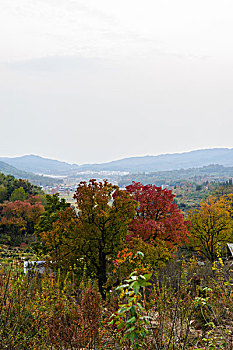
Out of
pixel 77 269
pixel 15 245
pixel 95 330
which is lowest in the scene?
pixel 15 245

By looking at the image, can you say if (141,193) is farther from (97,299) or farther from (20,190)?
(20,190)

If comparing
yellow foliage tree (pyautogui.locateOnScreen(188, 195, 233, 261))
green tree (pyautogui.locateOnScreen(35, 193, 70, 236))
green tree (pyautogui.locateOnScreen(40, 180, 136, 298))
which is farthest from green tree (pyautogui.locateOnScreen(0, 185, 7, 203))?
green tree (pyautogui.locateOnScreen(40, 180, 136, 298))

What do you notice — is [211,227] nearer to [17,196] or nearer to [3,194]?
[17,196]

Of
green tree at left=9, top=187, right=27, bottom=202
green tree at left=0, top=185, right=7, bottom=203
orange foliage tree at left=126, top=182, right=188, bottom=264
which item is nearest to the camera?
orange foliage tree at left=126, top=182, right=188, bottom=264

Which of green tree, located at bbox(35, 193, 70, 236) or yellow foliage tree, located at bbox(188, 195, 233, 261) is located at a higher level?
green tree, located at bbox(35, 193, 70, 236)

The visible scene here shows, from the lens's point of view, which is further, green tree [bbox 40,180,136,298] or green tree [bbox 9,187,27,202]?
green tree [bbox 9,187,27,202]

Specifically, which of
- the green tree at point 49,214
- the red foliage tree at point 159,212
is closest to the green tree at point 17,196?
the green tree at point 49,214

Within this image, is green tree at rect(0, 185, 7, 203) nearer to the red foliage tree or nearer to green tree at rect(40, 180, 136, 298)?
the red foliage tree

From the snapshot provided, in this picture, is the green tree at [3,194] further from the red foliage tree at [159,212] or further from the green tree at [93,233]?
the green tree at [93,233]

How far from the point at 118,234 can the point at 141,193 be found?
4.06m

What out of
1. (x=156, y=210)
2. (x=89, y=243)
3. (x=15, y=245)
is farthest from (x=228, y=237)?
(x=15, y=245)

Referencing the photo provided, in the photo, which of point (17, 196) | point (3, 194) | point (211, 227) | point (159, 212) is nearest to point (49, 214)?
point (159, 212)

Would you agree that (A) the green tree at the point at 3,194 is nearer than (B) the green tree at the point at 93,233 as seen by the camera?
No

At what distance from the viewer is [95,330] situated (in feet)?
11.0
